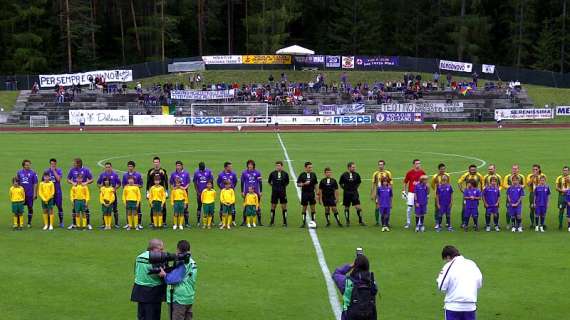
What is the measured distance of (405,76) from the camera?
7119 centimetres

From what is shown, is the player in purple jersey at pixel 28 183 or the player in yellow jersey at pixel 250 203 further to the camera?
the player in purple jersey at pixel 28 183

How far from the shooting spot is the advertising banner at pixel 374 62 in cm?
7756

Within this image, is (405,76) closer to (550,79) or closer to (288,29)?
(550,79)

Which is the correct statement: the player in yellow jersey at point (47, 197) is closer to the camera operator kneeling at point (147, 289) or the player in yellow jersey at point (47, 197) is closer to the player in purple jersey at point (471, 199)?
the camera operator kneeling at point (147, 289)

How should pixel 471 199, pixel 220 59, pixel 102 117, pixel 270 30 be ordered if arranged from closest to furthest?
1. pixel 471 199
2. pixel 102 117
3. pixel 220 59
4. pixel 270 30

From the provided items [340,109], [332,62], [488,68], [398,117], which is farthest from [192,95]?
[488,68]

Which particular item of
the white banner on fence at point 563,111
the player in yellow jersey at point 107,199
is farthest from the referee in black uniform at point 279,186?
the white banner on fence at point 563,111

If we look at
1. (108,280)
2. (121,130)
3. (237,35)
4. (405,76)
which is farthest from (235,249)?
(237,35)

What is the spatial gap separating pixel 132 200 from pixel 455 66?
6219cm

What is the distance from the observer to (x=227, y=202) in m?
19.4

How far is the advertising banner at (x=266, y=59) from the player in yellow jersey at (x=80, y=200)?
59.4 m

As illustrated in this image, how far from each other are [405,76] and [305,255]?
57043 mm

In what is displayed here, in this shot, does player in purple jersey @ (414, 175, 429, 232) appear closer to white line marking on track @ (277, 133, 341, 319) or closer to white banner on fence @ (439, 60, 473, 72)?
white line marking on track @ (277, 133, 341, 319)

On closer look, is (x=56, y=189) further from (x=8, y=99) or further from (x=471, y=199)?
(x=8, y=99)
